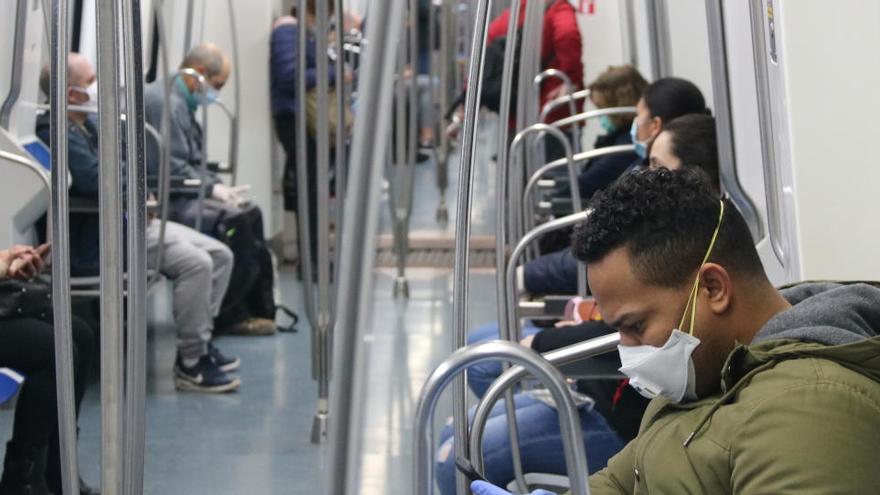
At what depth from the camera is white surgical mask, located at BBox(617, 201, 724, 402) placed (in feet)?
5.05

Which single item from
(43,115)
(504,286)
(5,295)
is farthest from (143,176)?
(43,115)

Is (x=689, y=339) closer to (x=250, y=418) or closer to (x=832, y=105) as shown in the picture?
(x=832, y=105)

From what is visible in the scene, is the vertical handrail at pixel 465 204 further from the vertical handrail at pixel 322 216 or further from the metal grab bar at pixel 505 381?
the vertical handrail at pixel 322 216

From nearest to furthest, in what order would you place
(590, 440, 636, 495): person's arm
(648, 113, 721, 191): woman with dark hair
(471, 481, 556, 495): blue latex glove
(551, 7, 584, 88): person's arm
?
(471, 481, 556, 495): blue latex glove
(590, 440, 636, 495): person's arm
(648, 113, 721, 191): woman with dark hair
(551, 7, 584, 88): person's arm

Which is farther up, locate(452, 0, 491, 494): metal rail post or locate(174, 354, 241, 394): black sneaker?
locate(452, 0, 491, 494): metal rail post

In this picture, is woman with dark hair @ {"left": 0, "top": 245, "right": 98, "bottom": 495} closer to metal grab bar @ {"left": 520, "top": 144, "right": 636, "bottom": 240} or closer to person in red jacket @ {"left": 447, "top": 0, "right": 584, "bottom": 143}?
metal grab bar @ {"left": 520, "top": 144, "right": 636, "bottom": 240}

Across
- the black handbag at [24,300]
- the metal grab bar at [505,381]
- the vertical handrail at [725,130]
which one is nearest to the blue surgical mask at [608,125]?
the vertical handrail at [725,130]

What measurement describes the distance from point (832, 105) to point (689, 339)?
0.92 m

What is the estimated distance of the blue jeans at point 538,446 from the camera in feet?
8.27

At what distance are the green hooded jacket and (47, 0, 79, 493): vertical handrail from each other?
2.28 ft

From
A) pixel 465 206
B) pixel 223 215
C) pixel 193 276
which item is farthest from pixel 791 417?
pixel 223 215

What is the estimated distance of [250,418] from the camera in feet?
14.1

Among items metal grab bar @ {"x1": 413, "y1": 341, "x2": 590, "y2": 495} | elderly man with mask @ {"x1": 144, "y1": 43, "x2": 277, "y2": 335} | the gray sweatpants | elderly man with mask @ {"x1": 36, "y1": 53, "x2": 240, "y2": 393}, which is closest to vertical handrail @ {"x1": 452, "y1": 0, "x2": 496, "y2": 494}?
metal grab bar @ {"x1": 413, "y1": 341, "x2": 590, "y2": 495}

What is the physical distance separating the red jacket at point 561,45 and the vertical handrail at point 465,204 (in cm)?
416
